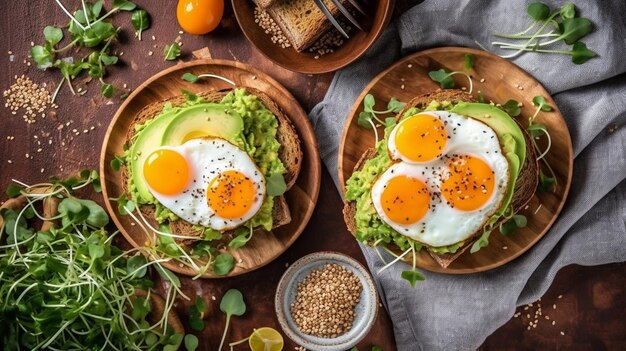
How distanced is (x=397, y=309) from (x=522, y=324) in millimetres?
661

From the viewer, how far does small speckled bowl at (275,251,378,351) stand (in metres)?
3.80

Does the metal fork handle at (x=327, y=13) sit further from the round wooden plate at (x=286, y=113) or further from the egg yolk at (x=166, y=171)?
the egg yolk at (x=166, y=171)

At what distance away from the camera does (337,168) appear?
3816 mm

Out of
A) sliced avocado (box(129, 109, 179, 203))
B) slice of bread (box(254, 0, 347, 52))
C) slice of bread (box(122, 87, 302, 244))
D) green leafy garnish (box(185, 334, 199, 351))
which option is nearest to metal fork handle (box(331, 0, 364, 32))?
slice of bread (box(254, 0, 347, 52))

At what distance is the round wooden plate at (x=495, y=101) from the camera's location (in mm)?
3656

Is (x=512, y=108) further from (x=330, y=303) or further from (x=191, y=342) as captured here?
(x=191, y=342)

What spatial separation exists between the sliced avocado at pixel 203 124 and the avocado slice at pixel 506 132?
102 centimetres

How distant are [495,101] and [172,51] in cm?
165

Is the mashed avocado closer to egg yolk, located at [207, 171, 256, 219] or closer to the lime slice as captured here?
egg yolk, located at [207, 171, 256, 219]

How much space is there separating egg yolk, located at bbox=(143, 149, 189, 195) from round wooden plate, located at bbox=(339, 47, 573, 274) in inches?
31.0

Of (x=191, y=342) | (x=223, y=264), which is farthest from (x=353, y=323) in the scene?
(x=191, y=342)

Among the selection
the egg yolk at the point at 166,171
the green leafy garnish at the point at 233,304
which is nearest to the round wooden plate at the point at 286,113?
the green leafy garnish at the point at 233,304

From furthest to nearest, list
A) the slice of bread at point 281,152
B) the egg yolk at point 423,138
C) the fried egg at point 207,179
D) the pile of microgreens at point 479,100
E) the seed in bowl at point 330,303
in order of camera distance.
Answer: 1. the seed in bowl at point 330,303
2. the slice of bread at point 281,152
3. the pile of microgreens at point 479,100
4. the fried egg at point 207,179
5. the egg yolk at point 423,138

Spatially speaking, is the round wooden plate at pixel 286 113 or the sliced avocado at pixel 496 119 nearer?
the sliced avocado at pixel 496 119
